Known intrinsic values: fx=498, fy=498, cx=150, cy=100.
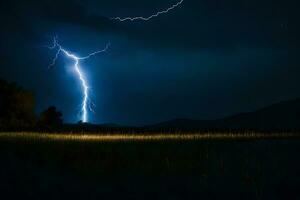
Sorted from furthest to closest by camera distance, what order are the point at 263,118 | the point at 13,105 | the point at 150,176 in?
the point at 263,118 < the point at 13,105 < the point at 150,176

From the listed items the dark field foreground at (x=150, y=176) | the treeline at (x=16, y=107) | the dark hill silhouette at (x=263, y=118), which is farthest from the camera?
the dark hill silhouette at (x=263, y=118)

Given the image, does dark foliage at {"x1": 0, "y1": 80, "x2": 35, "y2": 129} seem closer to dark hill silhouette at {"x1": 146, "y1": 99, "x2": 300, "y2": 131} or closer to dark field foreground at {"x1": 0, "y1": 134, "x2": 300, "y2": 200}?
dark field foreground at {"x1": 0, "y1": 134, "x2": 300, "y2": 200}

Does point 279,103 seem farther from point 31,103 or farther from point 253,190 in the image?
point 253,190

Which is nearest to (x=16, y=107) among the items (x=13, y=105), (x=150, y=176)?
(x=13, y=105)

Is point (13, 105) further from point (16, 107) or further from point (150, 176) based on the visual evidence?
point (150, 176)

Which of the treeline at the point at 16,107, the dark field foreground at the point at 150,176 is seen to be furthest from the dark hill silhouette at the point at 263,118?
the dark field foreground at the point at 150,176

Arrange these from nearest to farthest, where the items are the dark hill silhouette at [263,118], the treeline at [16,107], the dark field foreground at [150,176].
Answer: the dark field foreground at [150,176], the treeline at [16,107], the dark hill silhouette at [263,118]

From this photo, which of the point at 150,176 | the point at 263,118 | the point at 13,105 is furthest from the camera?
the point at 263,118

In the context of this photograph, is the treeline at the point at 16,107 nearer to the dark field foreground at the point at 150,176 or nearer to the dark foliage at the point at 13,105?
the dark foliage at the point at 13,105

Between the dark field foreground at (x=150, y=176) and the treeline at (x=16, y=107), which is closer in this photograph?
the dark field foreground at (x=150, y=176)

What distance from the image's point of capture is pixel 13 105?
39906 millimetres

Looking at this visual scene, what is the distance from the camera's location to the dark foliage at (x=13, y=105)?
39.8 metres

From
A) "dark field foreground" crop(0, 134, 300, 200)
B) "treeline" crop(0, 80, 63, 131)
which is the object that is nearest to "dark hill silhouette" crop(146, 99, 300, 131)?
"treeline" crop(0, 80, 63, 131)

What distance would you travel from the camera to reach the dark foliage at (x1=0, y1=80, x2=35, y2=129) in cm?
3981
